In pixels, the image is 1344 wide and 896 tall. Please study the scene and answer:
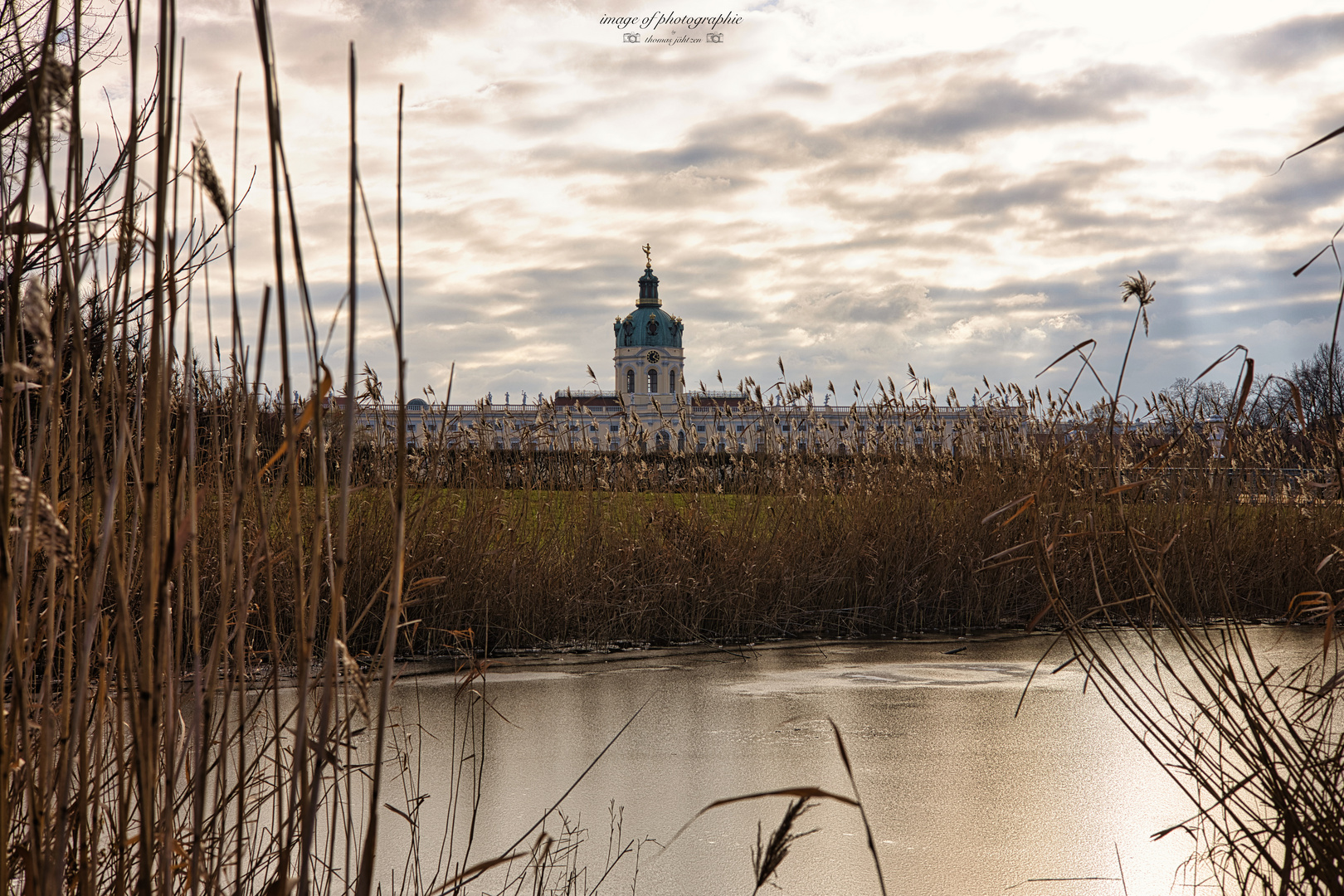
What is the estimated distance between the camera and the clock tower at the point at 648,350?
94.3 meters

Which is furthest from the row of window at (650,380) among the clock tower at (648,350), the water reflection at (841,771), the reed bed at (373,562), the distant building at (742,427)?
the water reflection at (841,771)

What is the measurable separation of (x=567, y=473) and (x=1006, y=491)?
212 cm

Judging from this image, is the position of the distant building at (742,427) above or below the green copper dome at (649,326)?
below

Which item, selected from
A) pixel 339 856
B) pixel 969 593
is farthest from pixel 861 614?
pixel 339 856

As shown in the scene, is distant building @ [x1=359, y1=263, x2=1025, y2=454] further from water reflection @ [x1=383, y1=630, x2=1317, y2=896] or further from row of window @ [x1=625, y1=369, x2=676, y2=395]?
row of window @ [x1=625, y1=369, x2=676, y2=395]

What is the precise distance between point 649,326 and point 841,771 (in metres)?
93.7

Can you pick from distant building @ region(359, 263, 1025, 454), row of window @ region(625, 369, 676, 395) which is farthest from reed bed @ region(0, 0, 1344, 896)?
row of window @ region(625, 369, 676, 395)

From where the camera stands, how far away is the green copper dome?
313 ft

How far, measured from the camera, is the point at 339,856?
1889mm

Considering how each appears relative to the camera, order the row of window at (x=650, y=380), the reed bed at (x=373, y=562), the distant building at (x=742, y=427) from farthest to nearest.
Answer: the row of window at (x=650, y=380) < the distant building at (x=742, y=427) < the reed bed at (x=373, y=562)

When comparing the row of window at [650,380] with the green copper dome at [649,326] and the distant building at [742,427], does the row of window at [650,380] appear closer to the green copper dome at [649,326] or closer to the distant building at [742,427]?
the green copper dome at [649,326]

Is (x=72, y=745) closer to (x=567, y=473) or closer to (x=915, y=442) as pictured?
(x=567, y=473)

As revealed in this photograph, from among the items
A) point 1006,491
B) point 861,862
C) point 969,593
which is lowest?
point 861,862

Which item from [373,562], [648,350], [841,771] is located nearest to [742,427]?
[373,562]
